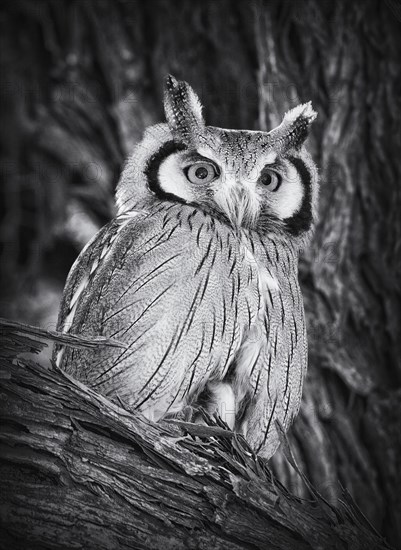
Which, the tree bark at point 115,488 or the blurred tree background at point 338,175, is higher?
the blurred tree background at point 338,175

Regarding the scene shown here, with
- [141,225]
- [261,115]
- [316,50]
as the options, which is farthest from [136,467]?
[316,50]

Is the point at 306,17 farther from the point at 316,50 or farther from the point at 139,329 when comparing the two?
the point at 139,329

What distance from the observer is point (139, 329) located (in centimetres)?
184

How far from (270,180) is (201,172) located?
8.1 inches

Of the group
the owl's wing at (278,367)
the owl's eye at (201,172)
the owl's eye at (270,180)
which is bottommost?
the owl's wing at (278,367)

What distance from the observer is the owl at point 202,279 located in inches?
72.7

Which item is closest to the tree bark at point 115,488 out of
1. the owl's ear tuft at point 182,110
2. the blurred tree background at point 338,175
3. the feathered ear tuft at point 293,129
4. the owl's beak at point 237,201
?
the owl's beak at point 237,201

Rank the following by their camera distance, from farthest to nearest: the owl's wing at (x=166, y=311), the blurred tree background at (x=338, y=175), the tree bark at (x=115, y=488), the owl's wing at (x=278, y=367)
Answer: the blurred tree background at (x=338, y=175) → the owl's wing at (x=278, y=367) → the owl's wing at (x=166, y=311) → the tree bark at (x=115, y=488)

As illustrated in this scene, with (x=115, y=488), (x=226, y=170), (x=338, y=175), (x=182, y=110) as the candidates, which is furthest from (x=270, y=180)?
(x=115, y=488)

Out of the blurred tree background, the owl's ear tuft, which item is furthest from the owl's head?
the blurred tree background

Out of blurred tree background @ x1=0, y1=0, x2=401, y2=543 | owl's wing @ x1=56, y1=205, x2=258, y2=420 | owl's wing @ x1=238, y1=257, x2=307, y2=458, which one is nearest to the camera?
owl's wing @ x1=56, y1=205, x2=258, y2=420

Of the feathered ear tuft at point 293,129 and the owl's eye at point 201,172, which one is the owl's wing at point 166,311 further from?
the feathered ear tuft at point 293,129

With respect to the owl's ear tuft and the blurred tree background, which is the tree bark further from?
the blurred tree background

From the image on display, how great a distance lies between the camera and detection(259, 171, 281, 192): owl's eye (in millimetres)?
1987
